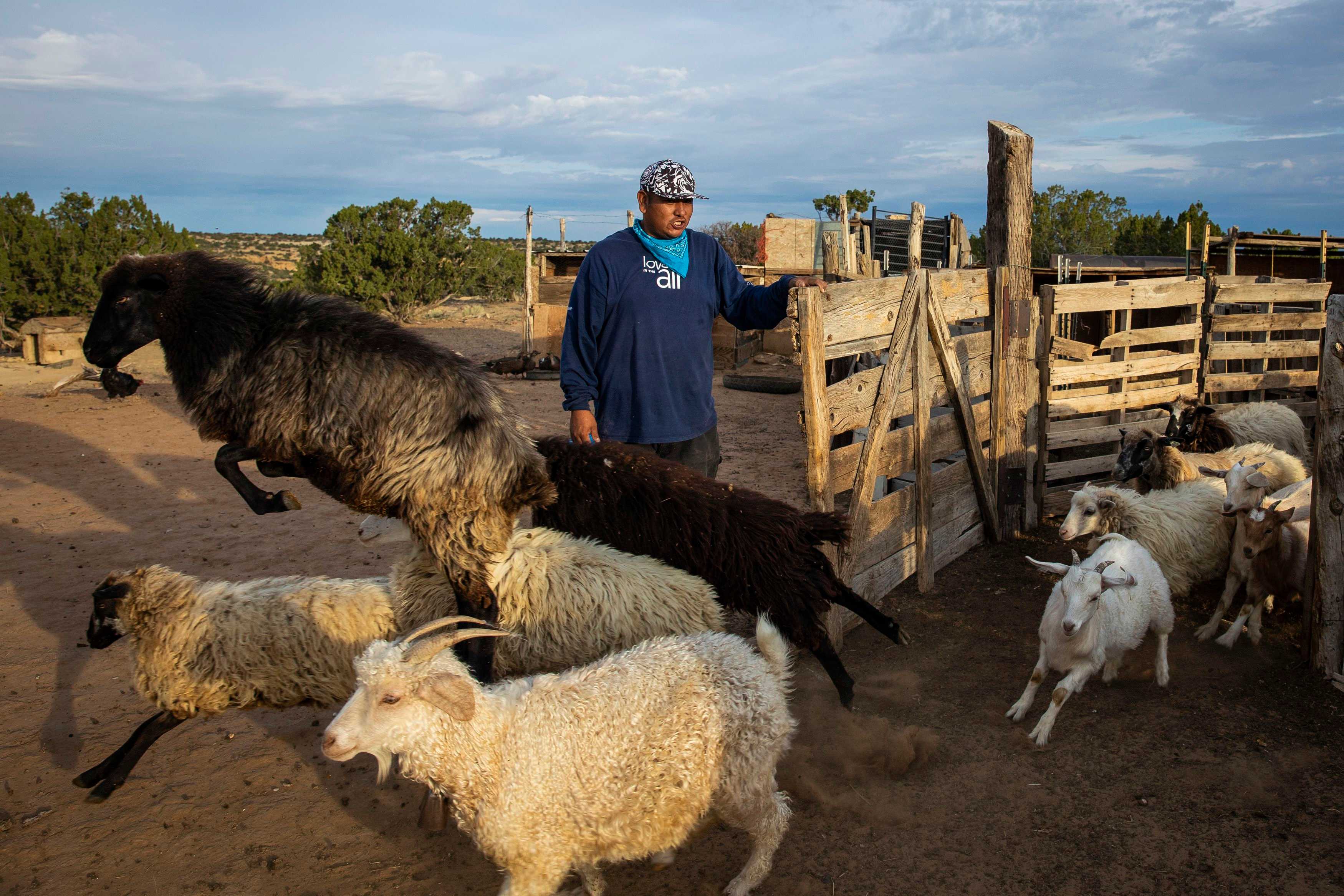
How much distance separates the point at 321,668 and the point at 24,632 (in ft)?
11.1

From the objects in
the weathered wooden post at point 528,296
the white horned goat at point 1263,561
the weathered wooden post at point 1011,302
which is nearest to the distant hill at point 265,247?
the weathered wooden post at point 528,296

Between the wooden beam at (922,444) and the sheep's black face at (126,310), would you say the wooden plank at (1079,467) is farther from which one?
the sheep's black face at (126,310)

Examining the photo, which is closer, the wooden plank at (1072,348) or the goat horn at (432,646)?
the goat horn at (432,646)

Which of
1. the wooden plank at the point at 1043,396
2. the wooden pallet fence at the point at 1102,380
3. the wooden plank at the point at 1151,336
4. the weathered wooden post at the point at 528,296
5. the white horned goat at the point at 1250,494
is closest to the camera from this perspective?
the white horned goat at the point at 1250,494

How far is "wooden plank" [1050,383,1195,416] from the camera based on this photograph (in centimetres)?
782

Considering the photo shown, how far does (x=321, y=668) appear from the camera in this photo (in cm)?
408

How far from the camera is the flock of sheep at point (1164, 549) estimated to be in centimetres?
464

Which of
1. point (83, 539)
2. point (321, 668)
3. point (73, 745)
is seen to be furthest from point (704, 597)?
point (83, 539)

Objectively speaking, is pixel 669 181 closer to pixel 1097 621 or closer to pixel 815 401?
pixel 815 401

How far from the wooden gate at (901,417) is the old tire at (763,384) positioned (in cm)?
920

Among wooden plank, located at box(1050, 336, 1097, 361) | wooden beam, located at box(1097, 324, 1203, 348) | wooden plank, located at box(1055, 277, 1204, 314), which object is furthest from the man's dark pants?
wooden beam, located at box(1097, 324, 1203, 348)

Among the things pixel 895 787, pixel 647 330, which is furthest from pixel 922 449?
pixel 895 787

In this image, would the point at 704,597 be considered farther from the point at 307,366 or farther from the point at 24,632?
the point at 24,632

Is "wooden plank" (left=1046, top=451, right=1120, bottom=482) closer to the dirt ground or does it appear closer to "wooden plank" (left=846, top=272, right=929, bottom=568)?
the dirt ground
